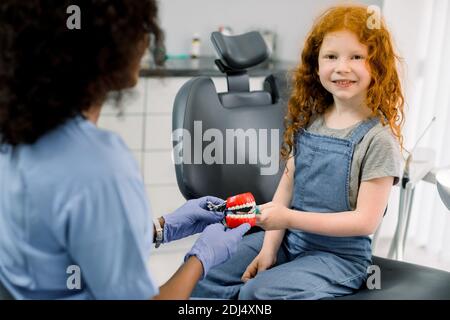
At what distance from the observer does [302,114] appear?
1594 millimetres

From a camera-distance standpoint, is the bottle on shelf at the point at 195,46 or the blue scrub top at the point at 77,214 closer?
the blue scrub top at the point at 77,214

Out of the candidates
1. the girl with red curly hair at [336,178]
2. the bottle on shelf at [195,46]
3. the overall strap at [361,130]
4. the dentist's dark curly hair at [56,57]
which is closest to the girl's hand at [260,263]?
the girl with red curly hair at [336,178]

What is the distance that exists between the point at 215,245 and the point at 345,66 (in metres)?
0.50

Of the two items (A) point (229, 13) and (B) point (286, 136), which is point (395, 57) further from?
(A) point (229, 13)

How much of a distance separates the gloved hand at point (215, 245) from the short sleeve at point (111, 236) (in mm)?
254

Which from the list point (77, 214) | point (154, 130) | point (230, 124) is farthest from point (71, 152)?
point (154, 130)

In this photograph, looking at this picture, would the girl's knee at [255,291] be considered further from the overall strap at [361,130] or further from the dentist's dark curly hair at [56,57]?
the dentist's dark curly hair at [56,57]

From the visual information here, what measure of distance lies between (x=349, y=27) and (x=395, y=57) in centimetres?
14

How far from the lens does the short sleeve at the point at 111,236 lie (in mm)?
895

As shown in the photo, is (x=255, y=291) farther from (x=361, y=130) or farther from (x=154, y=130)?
(x=154, y=130)

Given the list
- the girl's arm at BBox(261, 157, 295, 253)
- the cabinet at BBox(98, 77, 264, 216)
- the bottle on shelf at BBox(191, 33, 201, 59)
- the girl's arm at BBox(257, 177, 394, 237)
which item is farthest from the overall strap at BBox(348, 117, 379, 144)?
the bottle on shelf at BBox(191, 33, 201, 59)

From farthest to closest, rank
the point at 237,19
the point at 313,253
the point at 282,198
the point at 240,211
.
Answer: the point at 237,19
the point at 282,198
the point at 313,253
the point at 240,211

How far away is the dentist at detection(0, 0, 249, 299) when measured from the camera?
89 centimetres

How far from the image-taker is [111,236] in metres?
0.91
